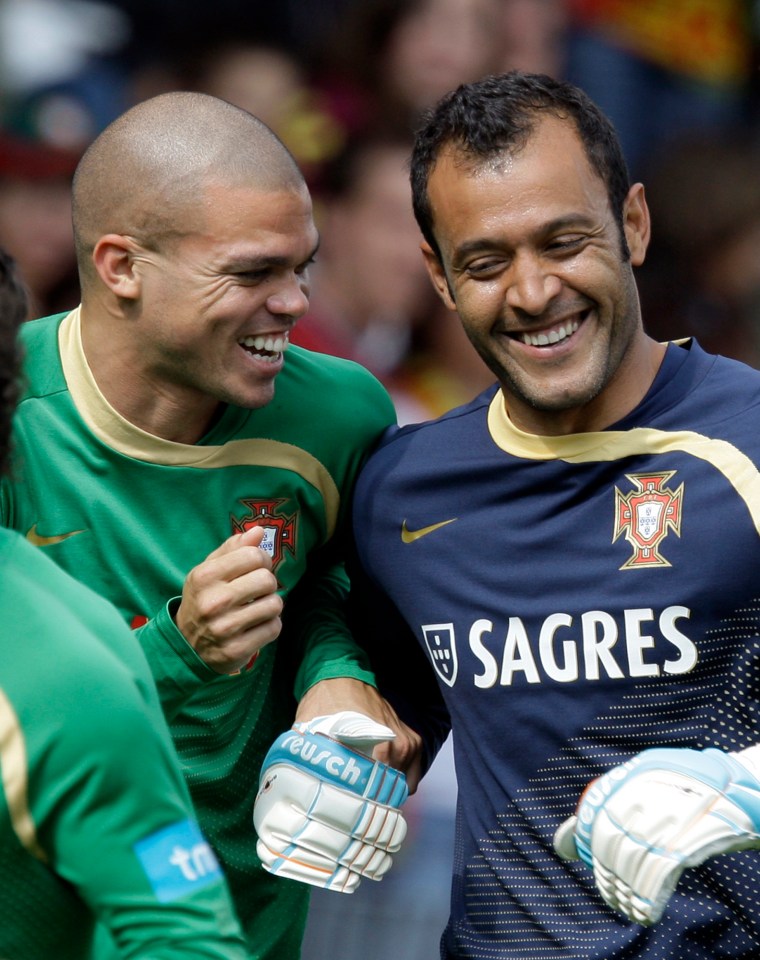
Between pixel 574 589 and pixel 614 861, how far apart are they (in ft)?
1.83

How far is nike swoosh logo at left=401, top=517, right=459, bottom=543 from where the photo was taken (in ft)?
10.2

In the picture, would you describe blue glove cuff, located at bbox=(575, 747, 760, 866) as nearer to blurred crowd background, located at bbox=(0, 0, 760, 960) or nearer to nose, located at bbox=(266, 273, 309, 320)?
nose, located at bbox=(266, 273, 309, 320)

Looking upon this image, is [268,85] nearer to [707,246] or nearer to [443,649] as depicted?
[707,246]

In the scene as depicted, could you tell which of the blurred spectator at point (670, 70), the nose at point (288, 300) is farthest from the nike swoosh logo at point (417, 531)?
the blurred spectator at point (670, 70)

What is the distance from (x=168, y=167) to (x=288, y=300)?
1.21 ft

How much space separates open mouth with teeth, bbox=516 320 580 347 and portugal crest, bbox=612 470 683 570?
281 millimetres

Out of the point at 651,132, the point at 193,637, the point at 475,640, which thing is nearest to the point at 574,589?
the point at 475,640

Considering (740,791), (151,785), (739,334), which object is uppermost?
(151,785)

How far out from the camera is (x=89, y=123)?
585cm

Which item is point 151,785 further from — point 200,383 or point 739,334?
point 739,334

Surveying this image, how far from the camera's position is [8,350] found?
6.92 ft

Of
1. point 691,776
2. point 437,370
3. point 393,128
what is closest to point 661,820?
point 691,776

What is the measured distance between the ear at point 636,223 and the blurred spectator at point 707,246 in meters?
3.24

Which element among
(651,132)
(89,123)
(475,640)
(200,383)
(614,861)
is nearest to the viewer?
(614,861)
